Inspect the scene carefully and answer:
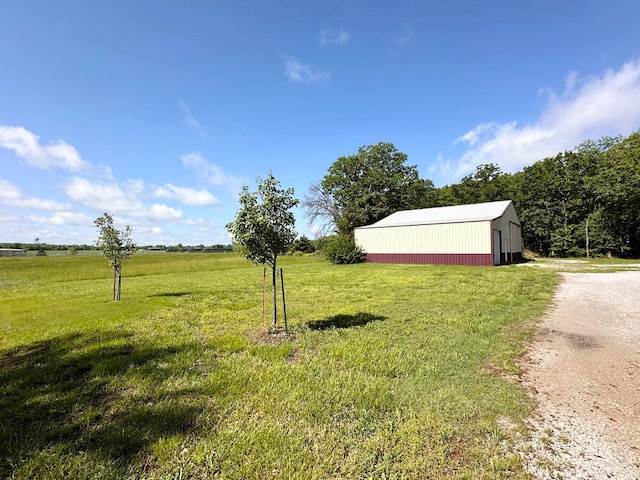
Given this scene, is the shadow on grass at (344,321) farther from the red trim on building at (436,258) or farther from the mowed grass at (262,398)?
the red trim on building at (436,258)

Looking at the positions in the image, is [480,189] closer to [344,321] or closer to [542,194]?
[542,194]

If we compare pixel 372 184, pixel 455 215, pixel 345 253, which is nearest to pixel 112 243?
pixel 345 253

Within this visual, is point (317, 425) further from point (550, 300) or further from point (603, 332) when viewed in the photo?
point (550, 300)

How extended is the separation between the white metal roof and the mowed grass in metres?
18.3

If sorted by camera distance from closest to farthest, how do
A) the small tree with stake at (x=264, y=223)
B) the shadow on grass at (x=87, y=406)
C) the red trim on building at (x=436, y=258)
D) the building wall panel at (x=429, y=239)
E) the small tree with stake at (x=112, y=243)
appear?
1. the shadow on grass at (x=87, y=406)
2. the small tree with stake at (x=264, y=223)
3. the small tree with stake at (x=112, y=243)
4. the red trim on building at (x=436, y=258)
5. the building wall panel at (x=429, y=239)

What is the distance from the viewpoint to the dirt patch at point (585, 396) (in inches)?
101

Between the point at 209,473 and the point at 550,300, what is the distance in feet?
35.4

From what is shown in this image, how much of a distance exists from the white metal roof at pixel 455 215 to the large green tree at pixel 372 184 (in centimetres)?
1048

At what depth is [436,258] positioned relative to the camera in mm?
24406

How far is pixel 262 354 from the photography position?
5.20 meters

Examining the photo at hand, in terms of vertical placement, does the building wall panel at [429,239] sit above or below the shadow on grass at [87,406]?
above

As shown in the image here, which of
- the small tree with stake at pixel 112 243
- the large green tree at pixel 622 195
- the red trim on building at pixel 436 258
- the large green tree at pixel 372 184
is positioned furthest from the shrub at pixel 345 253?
the large green tree at pixel 622 195

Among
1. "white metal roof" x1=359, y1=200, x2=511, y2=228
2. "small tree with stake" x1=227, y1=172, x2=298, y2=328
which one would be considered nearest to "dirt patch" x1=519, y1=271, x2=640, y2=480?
"small tree with stake" x1=227, y1=172, x2=298, y2=328

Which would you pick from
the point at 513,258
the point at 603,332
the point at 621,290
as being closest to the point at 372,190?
the point at 513,258
